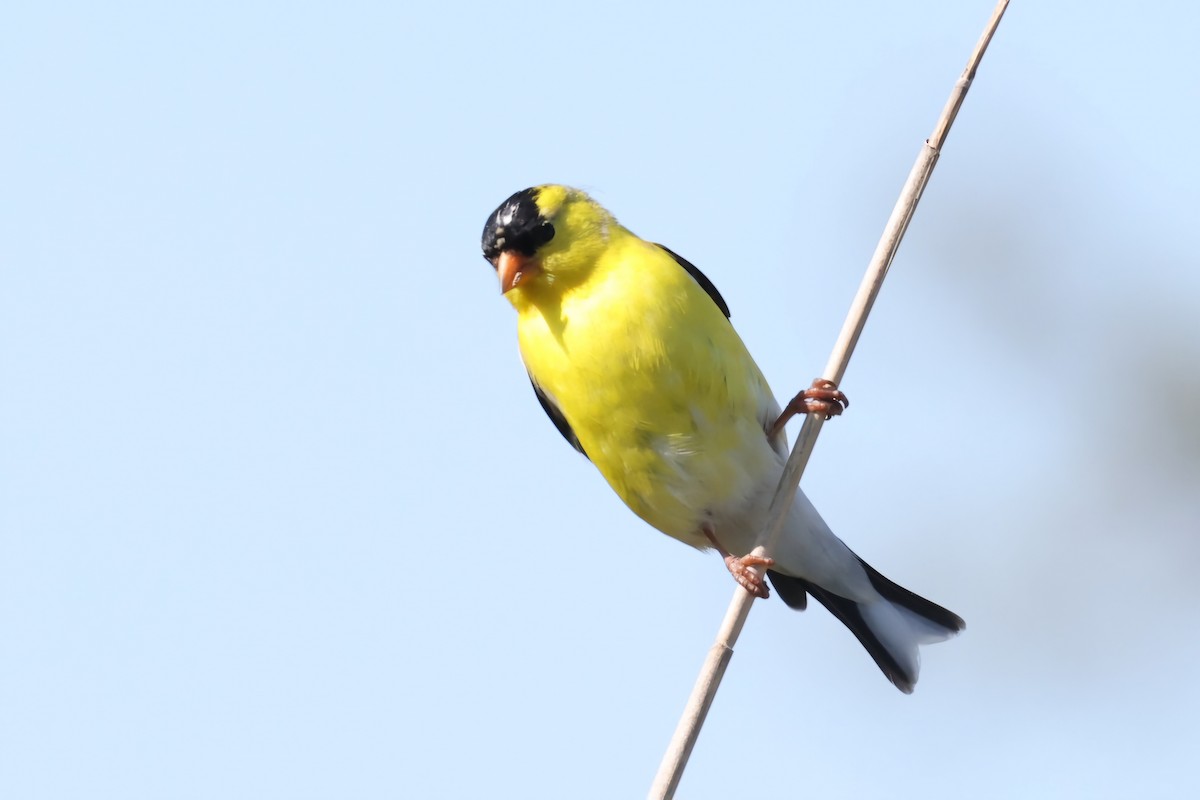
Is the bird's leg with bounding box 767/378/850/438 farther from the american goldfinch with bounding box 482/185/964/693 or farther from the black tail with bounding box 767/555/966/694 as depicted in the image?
the black tail with bounding box 767/555/966/694

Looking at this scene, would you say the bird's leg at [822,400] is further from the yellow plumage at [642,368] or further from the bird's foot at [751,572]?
the bird's foot at [751,572]

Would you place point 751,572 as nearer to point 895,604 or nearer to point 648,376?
point 648,376

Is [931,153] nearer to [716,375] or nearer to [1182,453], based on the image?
[716,375]

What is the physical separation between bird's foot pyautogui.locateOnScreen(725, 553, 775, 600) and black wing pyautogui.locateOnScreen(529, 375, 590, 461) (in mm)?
666

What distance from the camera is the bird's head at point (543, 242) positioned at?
422cm

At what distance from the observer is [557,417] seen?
4.63 m

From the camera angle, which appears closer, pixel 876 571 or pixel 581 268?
pixel 581 268

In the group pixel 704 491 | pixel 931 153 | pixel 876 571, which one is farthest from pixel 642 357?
pixel 876 571

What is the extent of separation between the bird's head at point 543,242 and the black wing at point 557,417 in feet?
1.10

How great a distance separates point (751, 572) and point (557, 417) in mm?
939

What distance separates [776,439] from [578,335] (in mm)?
734

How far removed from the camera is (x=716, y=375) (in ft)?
13.4

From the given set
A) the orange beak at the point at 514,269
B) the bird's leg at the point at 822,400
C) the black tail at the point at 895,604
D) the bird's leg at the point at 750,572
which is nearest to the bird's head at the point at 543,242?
the orange beak at the point at 514,269

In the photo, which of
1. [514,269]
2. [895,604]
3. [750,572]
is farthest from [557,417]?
[895,604]
